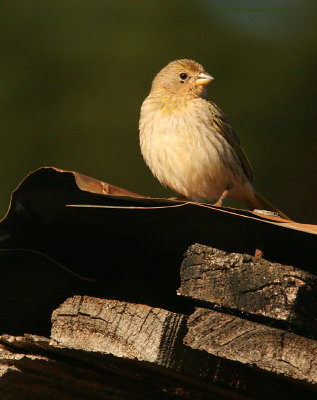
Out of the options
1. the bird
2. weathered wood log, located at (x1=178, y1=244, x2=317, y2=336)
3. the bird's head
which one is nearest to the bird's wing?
the bird

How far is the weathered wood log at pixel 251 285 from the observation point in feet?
6.15

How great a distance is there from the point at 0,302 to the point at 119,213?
21.1 inches

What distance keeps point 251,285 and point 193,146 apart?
1813 millimetres

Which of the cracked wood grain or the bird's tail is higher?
the bird's tail

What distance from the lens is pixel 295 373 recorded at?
1861 mm

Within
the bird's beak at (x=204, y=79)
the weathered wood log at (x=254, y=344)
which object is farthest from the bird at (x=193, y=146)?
the weathered wood log at (x=254, y=344)

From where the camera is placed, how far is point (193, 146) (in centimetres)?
367

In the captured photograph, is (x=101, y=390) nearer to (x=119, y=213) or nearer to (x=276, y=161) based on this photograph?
(x=119, y=213)

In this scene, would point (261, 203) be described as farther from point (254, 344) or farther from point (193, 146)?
point (254, 344)

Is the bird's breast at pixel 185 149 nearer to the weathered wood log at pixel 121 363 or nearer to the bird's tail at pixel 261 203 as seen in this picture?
the bird's tail at pixel 261 203

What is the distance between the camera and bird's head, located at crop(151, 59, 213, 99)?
408cm

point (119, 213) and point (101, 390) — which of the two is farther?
point (101, 390)

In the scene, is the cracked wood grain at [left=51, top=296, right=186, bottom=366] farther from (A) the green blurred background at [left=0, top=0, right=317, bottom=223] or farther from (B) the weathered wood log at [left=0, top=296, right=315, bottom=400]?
(A) the green blurred background at [left=0, top=0, right=317, bottom=223]

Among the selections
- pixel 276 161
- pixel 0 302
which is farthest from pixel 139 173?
pixel 0 302
